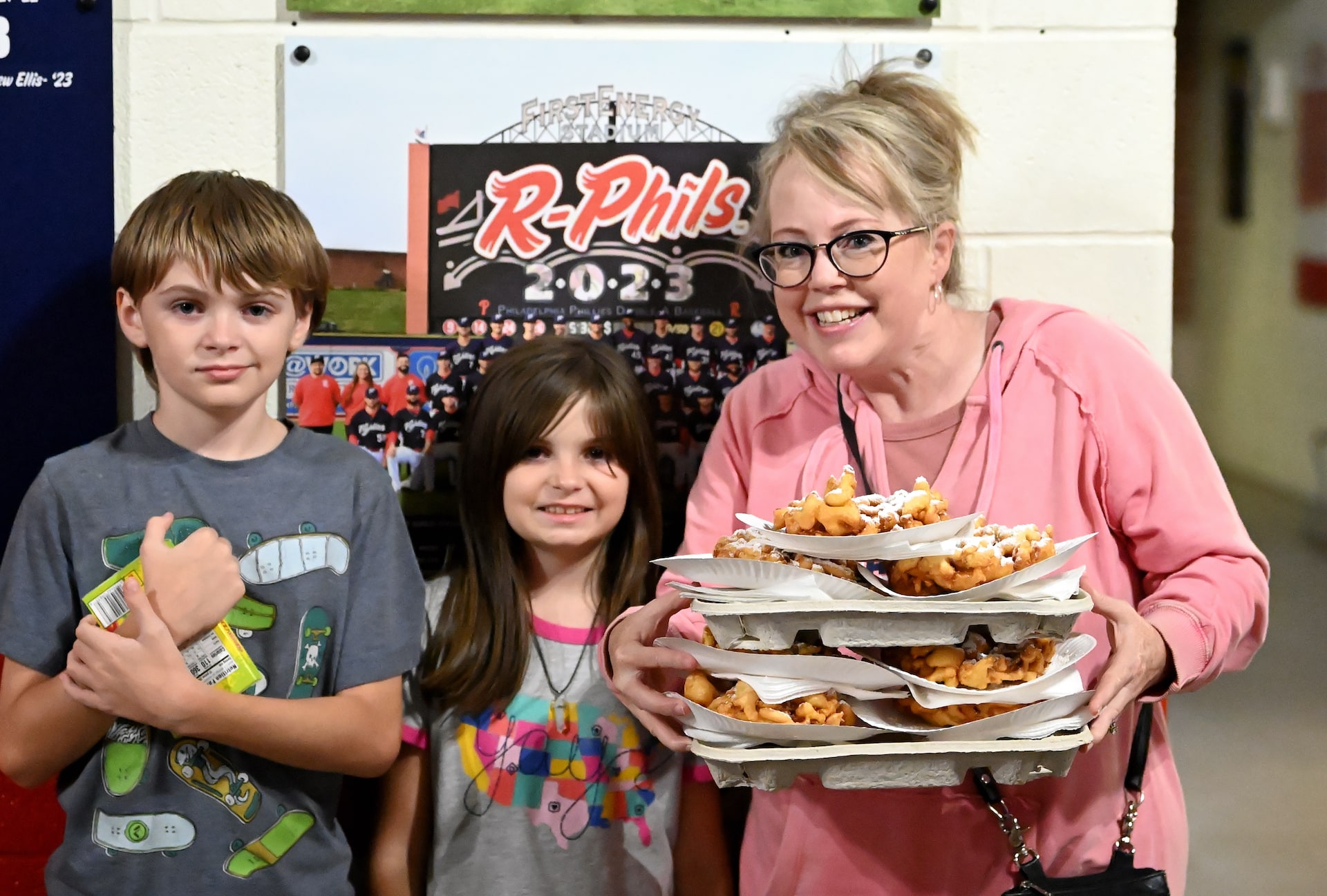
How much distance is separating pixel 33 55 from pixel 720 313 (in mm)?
1150

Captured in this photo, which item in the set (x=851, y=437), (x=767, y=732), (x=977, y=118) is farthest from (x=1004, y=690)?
(x=977, y=118)

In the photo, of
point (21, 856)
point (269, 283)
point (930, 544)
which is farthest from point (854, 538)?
point (21, 856)

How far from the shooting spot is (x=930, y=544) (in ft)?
3.47

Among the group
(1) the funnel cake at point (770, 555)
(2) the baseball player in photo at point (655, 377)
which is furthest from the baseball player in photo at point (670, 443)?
(1) the funnel cake at point (770, 555)

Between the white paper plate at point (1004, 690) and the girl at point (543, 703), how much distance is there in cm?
59

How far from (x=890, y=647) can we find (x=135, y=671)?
34.5 inches

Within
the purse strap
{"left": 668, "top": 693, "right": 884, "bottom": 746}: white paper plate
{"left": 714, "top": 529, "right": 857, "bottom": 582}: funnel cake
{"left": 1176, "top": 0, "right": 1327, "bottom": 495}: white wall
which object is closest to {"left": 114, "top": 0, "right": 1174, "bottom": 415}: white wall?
the purse strap

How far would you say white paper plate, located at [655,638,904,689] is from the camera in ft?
3.59

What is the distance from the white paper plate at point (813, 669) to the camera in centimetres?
109

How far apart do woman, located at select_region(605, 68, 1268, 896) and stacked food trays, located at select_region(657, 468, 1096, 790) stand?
0.58ft

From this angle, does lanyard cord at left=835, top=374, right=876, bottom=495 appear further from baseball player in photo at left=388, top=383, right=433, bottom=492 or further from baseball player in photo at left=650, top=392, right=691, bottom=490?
baseball player in photo at left=388, top=383, right=433, bottom=492

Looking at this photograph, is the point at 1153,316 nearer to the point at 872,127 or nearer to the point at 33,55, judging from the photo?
the point at 872,127

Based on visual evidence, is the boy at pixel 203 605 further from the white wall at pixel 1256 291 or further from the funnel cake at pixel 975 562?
the white wall at pixel 1256 291

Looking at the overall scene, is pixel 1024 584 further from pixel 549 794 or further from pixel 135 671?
pixel 135 671
